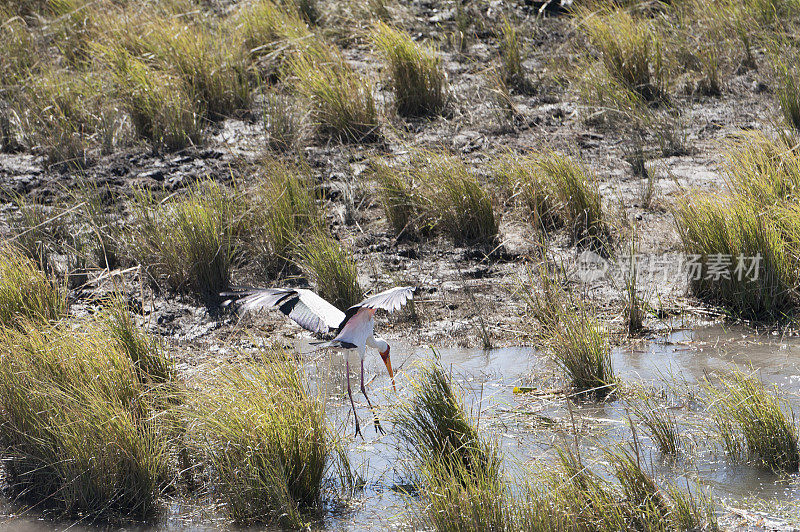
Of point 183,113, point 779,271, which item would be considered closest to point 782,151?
point 779,271

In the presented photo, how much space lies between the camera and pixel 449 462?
3.74 meters

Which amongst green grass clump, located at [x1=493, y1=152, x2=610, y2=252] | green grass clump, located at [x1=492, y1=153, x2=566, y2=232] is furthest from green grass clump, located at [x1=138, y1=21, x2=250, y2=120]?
green grass clump, located at [x1=493, y1=152, x2=610, y2=252]

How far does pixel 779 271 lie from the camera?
5.17m

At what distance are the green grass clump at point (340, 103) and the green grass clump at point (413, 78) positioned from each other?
36cm

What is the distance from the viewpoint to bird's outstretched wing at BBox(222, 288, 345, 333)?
429cm

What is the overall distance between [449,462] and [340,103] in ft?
15.0

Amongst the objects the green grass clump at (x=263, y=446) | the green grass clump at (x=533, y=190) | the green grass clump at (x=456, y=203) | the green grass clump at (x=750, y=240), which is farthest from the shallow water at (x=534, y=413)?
the green grass clump at (x=533, y=190)

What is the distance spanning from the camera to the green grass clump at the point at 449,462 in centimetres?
322

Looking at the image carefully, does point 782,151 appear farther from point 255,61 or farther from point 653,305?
point 255,61

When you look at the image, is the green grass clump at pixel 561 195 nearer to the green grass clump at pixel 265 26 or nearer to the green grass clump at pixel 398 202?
the green grass clump at pixel 398 202

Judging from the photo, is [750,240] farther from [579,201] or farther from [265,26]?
[265,26]

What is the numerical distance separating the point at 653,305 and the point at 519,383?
4.01 ft

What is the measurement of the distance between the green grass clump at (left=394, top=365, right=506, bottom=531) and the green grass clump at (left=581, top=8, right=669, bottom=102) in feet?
16.2

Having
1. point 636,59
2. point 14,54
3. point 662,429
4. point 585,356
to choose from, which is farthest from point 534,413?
point 14,54
